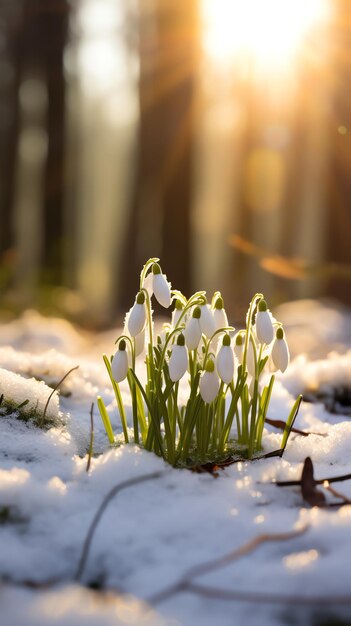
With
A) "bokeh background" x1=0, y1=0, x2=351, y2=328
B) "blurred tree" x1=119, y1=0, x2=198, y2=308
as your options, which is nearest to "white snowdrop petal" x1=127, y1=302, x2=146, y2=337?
"bokeh background" x1=0, y1=0, x2=351, y2=328

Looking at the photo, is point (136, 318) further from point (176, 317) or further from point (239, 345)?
point (239, 345)

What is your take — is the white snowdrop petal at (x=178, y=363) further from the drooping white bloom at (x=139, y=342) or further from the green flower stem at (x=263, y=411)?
the green flower stem at (x=263, y=411)

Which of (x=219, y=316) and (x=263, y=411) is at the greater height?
(x=219, y=316)

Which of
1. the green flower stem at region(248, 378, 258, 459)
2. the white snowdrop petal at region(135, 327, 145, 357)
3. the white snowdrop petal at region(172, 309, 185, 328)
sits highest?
the white snowdrop petal at region(172, 309, 185, 328)

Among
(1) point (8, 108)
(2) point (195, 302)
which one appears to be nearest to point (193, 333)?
(2) point (195, 302)

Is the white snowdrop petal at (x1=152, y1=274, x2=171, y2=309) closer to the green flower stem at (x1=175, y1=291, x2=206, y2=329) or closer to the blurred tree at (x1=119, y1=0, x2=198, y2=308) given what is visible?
the green flower stem at (x1=175, y1=291, x2=206, y2=329)

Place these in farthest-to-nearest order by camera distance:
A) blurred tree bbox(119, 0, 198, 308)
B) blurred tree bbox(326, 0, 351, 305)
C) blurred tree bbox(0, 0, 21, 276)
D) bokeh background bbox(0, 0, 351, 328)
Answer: blurred tree bbox(0, 0, 21, 276), blurred tree bbox(119, 0, 198, 308), bokeh background bbox(0, 0, 351, 328), blurred tree bbox(326, 0, 351, 305)
